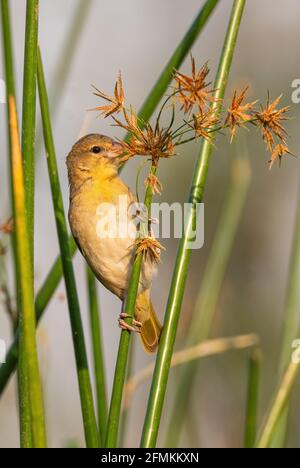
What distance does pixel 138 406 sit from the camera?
5188 millimetres

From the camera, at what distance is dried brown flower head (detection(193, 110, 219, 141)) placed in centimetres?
139

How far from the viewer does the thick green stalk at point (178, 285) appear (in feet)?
4.38

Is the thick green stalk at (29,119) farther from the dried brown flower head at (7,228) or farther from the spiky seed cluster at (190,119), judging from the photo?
the dried brown flower head at (7,228)

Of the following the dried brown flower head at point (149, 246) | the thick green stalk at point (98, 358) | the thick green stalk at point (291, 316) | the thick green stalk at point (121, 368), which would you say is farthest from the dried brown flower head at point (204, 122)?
the thick green stalk at point (98, 358)

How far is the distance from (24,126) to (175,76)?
0.28 meters

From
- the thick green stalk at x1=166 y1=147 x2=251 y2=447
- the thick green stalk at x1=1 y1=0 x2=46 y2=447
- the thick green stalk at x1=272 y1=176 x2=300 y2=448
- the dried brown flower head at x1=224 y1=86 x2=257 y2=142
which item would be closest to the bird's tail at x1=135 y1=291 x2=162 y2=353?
the thick green stalk at x1=166 y1=147 x2=251 y2=447

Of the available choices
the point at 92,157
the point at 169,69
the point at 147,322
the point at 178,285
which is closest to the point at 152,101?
the point at 169,69

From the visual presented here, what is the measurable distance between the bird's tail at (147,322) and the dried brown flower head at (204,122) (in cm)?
121

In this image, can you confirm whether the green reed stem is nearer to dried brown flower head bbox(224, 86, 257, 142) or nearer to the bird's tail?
dried brown flower head bbox(224, 86, 257, 142)

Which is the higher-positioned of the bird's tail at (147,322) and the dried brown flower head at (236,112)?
the dried brown flower head at (236,112)

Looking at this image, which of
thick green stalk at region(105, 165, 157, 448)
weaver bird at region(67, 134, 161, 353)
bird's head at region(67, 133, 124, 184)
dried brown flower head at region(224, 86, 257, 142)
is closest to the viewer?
thick green stalk at region(105, 165, 157, 448)

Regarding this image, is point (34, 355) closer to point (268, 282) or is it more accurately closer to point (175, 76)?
point (175, 76)

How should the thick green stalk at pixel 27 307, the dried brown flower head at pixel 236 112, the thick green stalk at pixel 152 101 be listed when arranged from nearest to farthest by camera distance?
the thick green stalk at pixel 27 307 → the dried brown flower head at pixel 236 112 → the thick green stalk at pixel 152 101

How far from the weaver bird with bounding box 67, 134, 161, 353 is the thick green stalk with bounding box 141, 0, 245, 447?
2.66 feet
